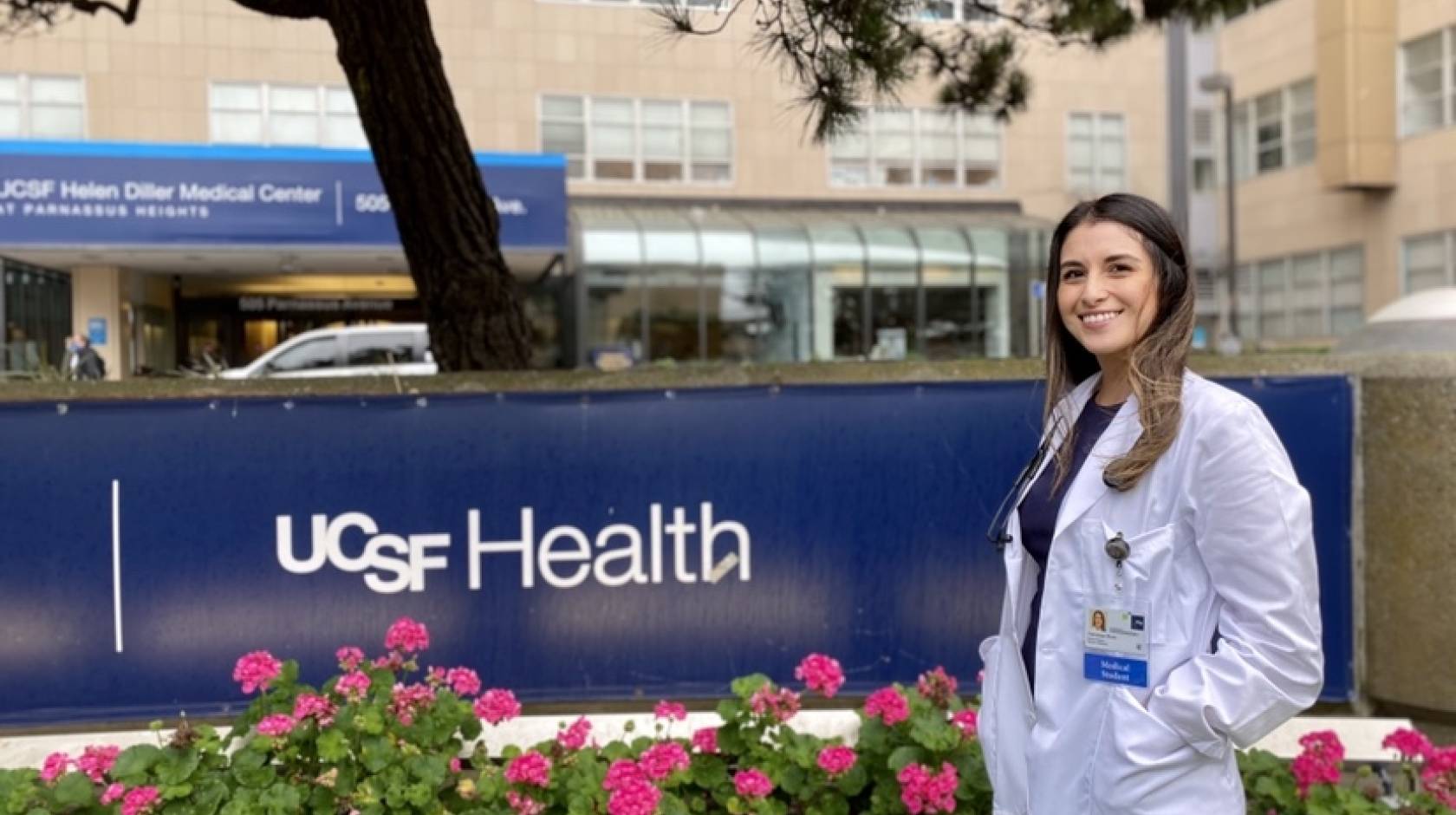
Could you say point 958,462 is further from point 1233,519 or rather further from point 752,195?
point 752,195

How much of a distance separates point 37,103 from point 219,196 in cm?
389

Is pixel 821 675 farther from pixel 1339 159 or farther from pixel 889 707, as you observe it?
pixel 1339 159

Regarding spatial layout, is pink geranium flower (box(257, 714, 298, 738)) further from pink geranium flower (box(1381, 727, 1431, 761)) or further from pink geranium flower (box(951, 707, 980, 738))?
pink geranium flower (box(1381, 727, 1431, 761))

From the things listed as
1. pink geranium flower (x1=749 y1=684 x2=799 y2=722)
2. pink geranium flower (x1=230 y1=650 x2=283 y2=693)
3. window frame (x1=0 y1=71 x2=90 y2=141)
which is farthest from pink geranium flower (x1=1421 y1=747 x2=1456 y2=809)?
window frame (x1=0 y1=71 x2=90 y2=141)

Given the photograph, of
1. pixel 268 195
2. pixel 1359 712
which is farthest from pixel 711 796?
pixel 268 195

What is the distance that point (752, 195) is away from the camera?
1048 inches

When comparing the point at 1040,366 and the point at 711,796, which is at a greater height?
the point at 1040,366

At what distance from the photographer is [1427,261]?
25719 millimetres

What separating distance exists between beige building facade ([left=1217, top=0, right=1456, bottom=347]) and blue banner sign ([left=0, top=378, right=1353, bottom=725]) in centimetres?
2538

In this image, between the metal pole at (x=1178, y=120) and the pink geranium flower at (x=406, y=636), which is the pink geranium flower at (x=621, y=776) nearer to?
the pink geranium flower at (x=406, y=636)

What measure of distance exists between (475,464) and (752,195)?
2342 cm

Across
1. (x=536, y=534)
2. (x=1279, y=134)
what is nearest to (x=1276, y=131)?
(x=1279, y=134)

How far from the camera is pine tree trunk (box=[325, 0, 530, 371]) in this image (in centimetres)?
454

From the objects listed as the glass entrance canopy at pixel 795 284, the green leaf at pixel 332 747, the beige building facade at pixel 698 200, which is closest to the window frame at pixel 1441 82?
the beige building facade at pixel 698 200
